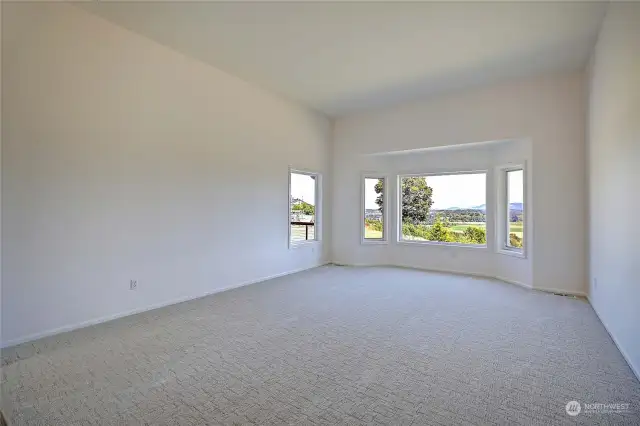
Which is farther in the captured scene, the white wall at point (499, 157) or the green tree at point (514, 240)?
the green tree at point (514, 240)

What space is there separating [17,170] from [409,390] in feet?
11.9

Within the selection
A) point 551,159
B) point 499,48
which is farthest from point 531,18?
point 551,159

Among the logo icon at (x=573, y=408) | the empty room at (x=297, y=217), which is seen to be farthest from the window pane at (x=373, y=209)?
the logo icon at (x=573, y=408)

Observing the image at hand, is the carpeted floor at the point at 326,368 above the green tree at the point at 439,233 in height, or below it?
below

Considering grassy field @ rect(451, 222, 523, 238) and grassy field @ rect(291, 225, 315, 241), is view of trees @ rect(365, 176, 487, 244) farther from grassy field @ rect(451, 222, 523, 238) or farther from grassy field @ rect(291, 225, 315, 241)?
grassy field @ rect(291, 225, 315, 241)

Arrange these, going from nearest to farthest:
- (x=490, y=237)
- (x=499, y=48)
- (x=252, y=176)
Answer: (x=499, y=48)
(x=252, y=176)
(x=490, y=237)

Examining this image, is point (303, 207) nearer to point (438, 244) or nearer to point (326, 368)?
point (438, 244)

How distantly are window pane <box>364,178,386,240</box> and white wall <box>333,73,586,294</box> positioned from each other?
0.82ft

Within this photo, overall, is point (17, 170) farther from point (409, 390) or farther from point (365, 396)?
point (409, 390)

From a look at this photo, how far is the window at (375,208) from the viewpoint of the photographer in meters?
7.01

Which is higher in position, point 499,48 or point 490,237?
point 499,48

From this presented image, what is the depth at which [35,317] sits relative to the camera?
3.03 m

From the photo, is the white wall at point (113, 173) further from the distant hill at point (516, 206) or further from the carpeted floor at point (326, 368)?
the distant hill at point (516, 206)

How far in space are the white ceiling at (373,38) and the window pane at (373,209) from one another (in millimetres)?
2316
